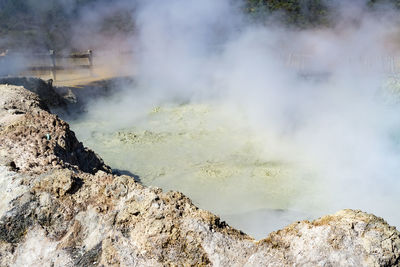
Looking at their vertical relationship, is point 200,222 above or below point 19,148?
below

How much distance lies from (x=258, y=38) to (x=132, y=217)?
7.35 metres

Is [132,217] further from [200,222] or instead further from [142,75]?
[142,75]

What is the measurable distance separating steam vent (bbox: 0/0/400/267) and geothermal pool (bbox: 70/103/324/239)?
0.02 m

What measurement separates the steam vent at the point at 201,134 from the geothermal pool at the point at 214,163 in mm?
21

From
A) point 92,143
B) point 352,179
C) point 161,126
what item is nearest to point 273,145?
point 352,179

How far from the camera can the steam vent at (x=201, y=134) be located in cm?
164

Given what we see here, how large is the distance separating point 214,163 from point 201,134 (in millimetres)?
899

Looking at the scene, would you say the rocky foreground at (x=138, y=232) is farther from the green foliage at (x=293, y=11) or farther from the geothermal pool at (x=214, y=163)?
the green foliage at (x=293, y=11)

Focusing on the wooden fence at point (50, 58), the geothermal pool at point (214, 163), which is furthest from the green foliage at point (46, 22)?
the geothermal pool at point (214, 163)

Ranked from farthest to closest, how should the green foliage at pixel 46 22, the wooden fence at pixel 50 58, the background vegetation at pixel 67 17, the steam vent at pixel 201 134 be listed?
1. the green foliage at pixel 46 22
2. the background vegetation at pixel 67 17
3. the wooden fence at pixel 50 58
4. the steam vent at pixel 201 134

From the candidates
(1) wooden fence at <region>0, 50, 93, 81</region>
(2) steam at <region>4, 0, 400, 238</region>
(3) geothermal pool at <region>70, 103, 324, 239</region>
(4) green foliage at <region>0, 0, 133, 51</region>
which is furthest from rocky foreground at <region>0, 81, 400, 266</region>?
(4) green foliage at <region>0, 0, 133, 51</region>

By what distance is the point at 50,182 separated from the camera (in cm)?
197

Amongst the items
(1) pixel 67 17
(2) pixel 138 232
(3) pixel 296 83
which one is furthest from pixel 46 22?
(2) pixel 138 232

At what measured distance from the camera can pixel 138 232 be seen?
168 cm
